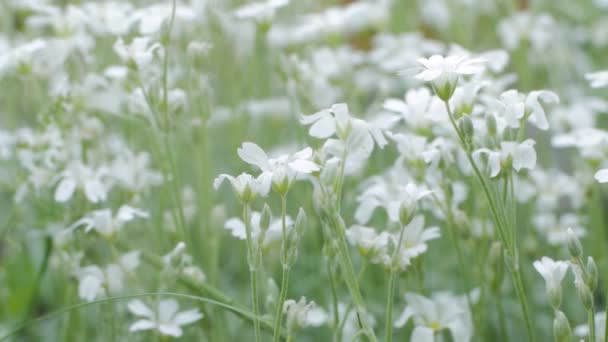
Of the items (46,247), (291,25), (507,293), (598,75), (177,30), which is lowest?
(507,293)

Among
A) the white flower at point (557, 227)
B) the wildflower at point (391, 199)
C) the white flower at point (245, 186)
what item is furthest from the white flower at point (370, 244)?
the white flower at point (557, 227)

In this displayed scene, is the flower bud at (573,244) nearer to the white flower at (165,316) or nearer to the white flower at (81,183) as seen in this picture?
the white flower at (165,316)

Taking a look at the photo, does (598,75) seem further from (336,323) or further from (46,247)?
(46,247)

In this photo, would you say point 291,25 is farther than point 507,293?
Yes

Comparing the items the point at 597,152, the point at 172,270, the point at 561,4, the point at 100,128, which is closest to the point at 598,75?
the point at 597,152

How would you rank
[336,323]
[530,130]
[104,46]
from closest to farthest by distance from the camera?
1. [336,323]
2. [104,46]
3. [530,130]

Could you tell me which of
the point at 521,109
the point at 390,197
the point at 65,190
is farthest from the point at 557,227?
the point at 65,190

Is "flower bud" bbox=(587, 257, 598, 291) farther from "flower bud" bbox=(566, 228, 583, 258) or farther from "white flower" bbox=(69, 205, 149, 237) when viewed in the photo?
"white flower" bbox=(69, 205, 149, 237)

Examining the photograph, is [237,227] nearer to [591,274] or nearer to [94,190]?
[94,190]
